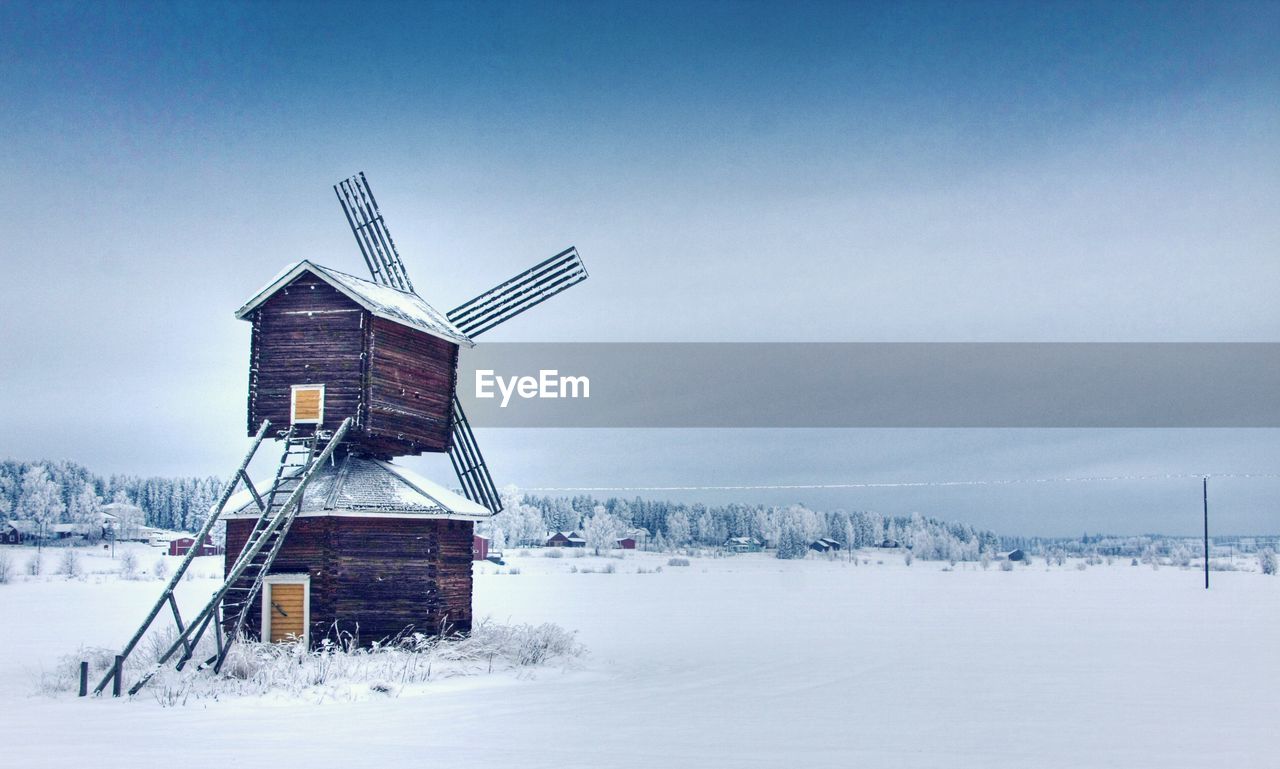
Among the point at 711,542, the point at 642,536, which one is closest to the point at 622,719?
the point at 642,536

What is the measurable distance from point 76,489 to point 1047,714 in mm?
179310

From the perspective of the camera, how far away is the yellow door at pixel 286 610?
22.0 m

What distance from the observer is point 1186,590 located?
2199 inches

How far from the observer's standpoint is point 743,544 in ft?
529

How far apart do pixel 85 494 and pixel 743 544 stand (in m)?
93.8

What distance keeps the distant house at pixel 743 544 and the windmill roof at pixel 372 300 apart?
128 m

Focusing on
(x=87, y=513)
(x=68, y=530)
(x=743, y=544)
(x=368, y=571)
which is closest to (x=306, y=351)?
(x=368, y=571)

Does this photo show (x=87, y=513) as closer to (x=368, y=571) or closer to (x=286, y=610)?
(x=286, y=610)

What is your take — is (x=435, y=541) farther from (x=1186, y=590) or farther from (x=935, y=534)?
(x=935, y=534)

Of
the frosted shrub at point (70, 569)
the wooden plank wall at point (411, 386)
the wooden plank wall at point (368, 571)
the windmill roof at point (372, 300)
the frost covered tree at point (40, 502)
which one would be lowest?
the frosted shrub at point (70, 569)

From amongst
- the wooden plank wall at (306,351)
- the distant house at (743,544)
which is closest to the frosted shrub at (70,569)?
the wooden plank wall at (306,351)

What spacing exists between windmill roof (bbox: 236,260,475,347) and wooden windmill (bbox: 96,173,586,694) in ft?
0.15

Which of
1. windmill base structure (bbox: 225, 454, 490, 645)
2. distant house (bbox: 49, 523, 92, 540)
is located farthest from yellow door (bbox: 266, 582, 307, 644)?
distant house (bbox: 49, 523, 92, 540)

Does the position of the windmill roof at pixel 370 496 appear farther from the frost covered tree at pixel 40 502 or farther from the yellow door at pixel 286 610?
the frost covered tree at pixel 40 502
